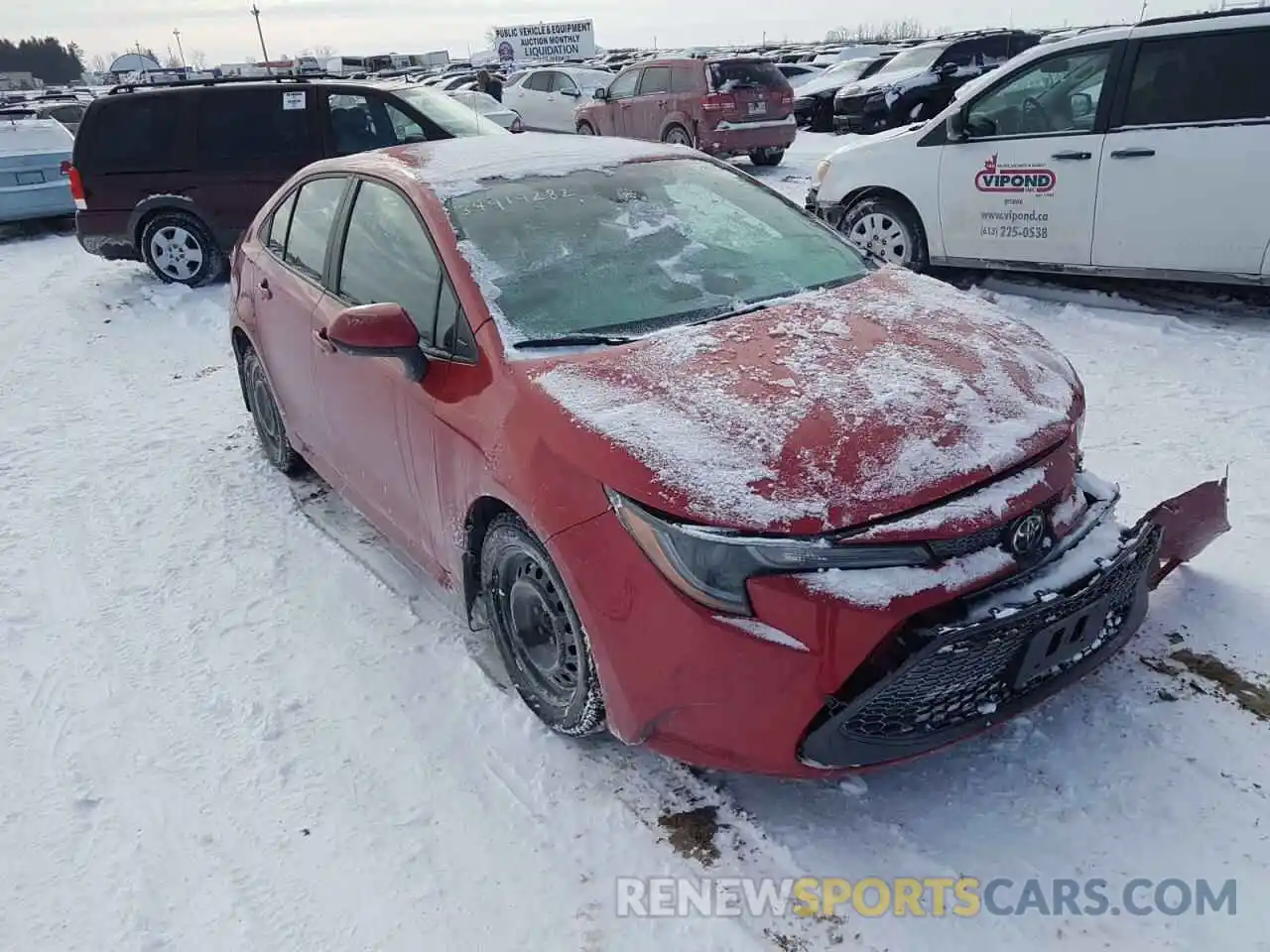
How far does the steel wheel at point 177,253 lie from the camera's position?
870cm

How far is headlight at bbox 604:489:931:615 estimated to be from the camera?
2.14 m

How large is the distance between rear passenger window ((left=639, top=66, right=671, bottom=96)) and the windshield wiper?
12389 millimetres

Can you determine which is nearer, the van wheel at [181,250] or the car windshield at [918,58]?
the van wheel at [181,250]

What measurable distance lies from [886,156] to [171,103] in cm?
646

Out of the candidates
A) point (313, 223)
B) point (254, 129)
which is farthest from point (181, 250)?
point (313, 223)

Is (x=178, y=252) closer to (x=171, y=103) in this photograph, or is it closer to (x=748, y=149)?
(x=171, y=103)

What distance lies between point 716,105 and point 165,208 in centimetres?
763

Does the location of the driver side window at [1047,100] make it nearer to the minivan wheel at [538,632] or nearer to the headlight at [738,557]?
the headlight at [738,557]

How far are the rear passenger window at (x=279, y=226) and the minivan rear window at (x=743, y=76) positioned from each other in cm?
1020

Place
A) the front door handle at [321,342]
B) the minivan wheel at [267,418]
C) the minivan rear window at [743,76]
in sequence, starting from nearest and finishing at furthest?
1. the front door handle at [321,342]
2. the minivan wheel at [267,418]
3. the minivan rear window at [743,76]

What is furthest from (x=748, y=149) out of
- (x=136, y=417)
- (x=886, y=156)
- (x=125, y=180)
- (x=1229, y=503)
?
(x=1229, y=503)

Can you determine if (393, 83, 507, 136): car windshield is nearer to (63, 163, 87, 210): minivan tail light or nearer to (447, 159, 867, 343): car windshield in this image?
(63, 163, 87, 210): minivan tail light

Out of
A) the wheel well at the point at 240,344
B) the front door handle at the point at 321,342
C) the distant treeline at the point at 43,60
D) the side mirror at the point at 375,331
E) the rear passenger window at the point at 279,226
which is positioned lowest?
the wheel well at the point at 240,344

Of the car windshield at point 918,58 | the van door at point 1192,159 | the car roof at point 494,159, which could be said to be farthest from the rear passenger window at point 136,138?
the car windshield at point 918,58
